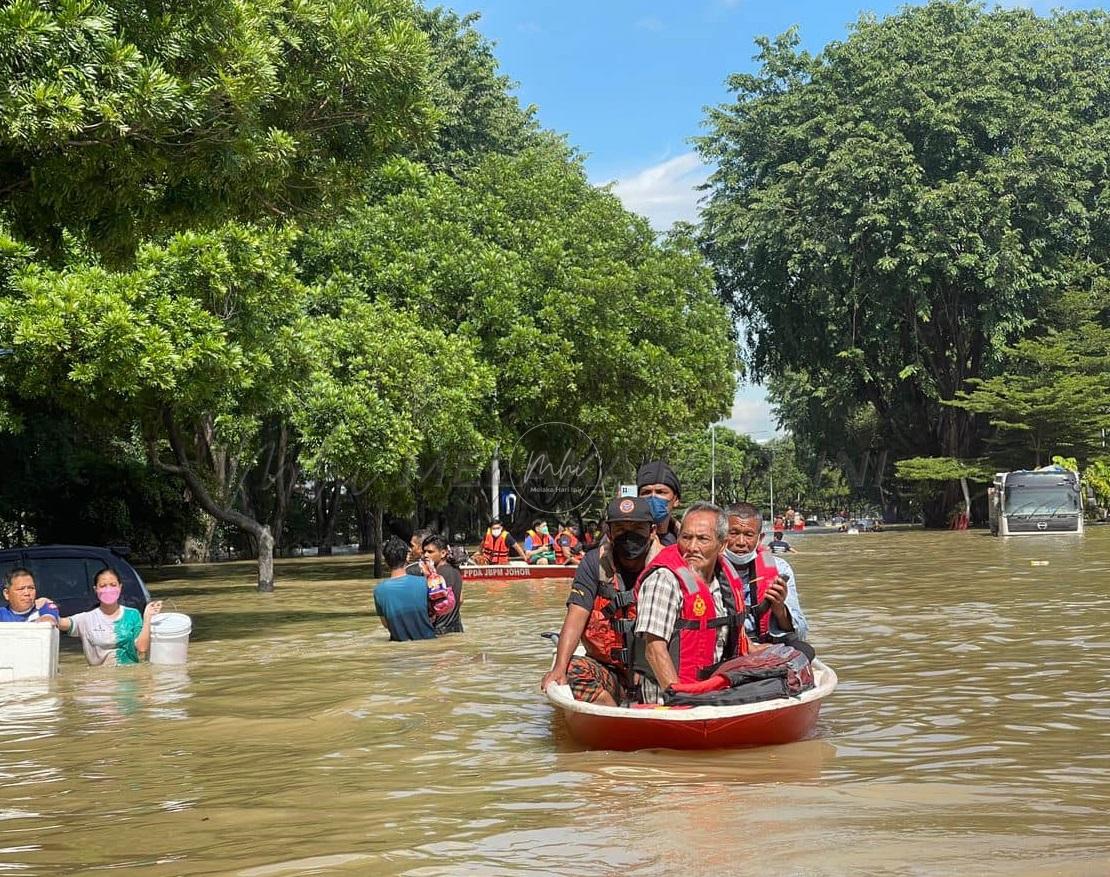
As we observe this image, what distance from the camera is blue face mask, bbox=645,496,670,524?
9148 mm

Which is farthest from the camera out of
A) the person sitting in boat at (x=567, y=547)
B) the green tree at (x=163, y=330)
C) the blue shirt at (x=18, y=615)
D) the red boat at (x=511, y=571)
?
the person sitting in boat at (x=567, y=547)

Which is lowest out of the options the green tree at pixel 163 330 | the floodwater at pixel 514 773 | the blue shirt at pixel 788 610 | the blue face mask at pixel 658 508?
the floodwater at pixel 514 773

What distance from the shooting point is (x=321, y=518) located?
216 ft

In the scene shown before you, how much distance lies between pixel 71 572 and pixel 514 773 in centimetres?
1025

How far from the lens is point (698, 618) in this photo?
8422 millimetres

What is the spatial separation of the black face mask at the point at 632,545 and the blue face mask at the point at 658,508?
0.16m

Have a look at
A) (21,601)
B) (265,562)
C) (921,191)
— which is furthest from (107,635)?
(921,191)

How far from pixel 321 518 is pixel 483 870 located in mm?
60602

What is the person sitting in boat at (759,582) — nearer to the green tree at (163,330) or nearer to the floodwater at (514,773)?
the floodwater at (514,773)

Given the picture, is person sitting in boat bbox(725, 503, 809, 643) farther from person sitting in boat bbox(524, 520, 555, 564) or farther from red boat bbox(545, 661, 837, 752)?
person sitting in boat bbox(524, 520, 555, 564)

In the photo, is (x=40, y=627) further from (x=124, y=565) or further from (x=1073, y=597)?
(x=1073, y=597)

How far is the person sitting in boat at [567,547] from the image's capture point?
32562 millimetres

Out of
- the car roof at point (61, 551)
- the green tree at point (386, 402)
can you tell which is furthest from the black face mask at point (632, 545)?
the green tree at point (386, 402)

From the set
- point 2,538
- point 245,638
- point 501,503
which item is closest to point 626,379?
point 501,503
